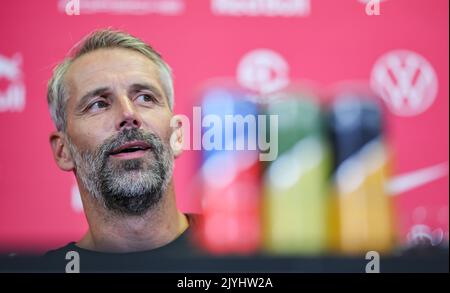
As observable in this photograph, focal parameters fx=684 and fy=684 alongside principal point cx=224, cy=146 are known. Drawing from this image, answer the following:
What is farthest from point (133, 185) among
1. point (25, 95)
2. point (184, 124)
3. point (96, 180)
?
point (25, 95)

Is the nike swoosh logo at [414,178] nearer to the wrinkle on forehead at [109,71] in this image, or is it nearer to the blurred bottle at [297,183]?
the blurred bottle at [297,183]

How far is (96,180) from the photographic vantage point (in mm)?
2559

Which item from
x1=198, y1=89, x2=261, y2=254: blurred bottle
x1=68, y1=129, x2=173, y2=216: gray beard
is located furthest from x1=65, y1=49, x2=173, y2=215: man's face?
x1=198, y1=89, x2=261, y2=254: blurred bottle

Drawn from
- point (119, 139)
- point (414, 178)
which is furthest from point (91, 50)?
point (414, 178)

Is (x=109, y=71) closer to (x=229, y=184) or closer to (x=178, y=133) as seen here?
(x=178, y=133)

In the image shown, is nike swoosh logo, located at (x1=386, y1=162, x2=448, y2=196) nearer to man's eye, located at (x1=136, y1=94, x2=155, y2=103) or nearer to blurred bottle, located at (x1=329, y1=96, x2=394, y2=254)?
blurred bottle, located at (x1=329, y1=96, x2=394, y2=254)

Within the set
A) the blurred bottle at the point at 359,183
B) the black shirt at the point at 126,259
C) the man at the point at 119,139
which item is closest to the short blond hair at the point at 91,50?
the man at the point at 119,139

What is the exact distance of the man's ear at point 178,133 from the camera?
2.60m

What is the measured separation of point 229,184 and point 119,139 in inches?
17.7

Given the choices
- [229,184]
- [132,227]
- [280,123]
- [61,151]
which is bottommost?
[132,227]

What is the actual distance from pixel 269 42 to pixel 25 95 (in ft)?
3.14

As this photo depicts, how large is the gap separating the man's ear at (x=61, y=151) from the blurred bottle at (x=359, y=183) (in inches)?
39.5

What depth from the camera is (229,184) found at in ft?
8.57
